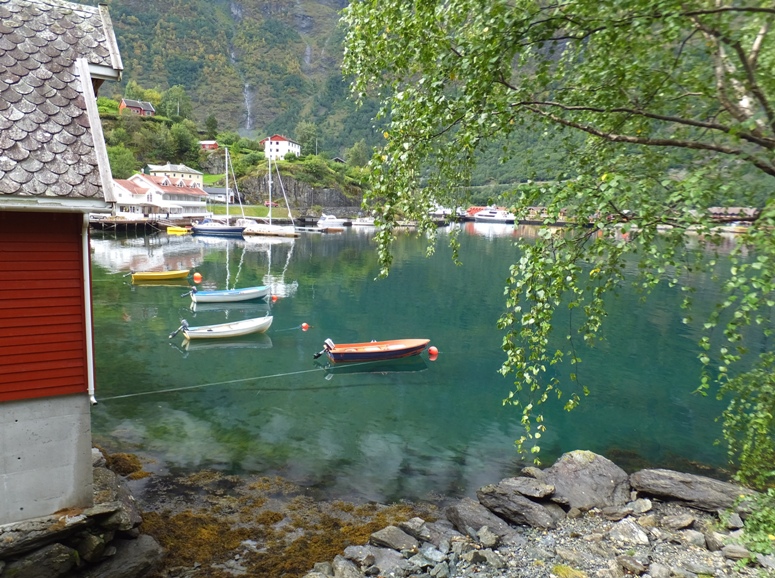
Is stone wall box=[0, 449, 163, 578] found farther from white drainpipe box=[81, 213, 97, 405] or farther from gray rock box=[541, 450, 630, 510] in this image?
gray rock box=[541, 450, 630, 510]

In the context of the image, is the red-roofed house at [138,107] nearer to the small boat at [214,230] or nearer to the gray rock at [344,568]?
the small boat at [214,230]

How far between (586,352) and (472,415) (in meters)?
11.0

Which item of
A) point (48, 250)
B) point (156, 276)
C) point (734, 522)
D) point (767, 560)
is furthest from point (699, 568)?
point (156, 276)

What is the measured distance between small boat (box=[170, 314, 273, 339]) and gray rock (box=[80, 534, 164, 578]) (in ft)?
54.3

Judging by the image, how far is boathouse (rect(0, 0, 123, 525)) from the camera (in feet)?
21.4

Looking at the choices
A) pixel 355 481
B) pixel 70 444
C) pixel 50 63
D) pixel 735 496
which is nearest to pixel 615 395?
pixel 735 496

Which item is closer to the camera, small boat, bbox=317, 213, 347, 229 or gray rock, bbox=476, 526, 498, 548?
gray rock, bbox=476, 526, 498, 548

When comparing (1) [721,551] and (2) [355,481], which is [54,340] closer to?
(2) [355,481]

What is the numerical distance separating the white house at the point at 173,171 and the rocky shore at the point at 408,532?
10891cm

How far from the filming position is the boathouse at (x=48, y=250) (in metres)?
6.52

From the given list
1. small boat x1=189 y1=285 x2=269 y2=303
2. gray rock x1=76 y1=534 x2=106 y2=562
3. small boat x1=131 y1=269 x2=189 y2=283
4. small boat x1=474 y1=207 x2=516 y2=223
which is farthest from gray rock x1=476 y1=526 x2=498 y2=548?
small boat x1=474 y1=207 x2=516 y2=223

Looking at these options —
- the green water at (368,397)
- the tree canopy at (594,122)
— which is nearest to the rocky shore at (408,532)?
the green water at (368,397)

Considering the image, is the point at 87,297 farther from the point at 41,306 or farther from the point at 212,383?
the point at 212,383

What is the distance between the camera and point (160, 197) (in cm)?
9325
